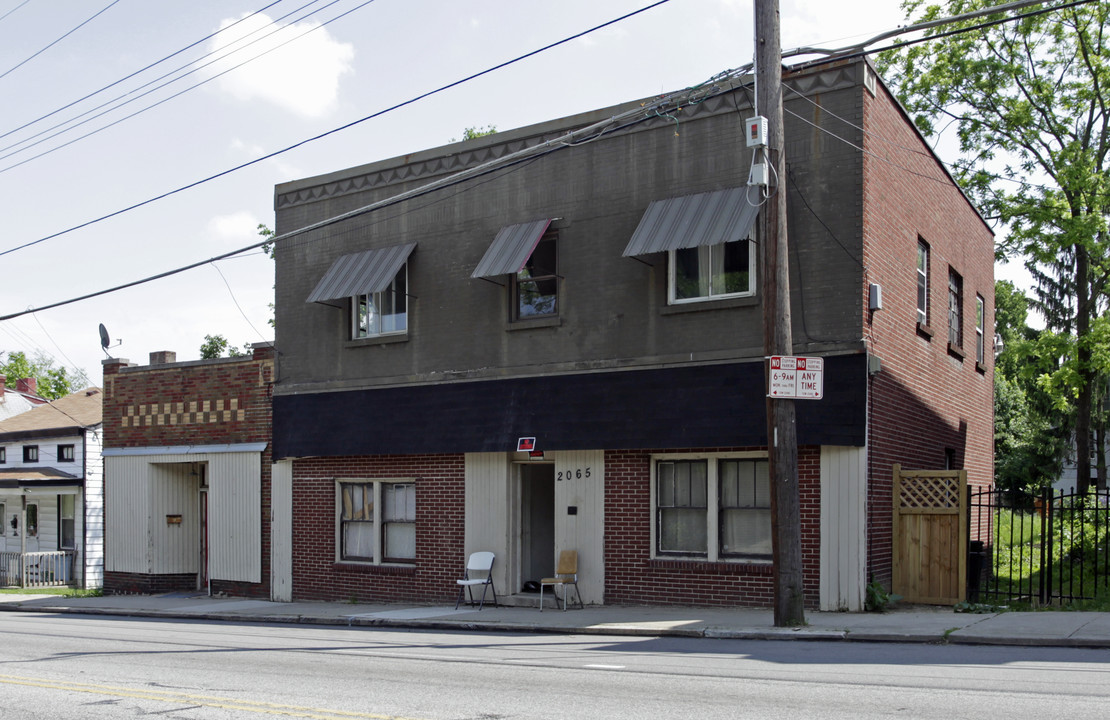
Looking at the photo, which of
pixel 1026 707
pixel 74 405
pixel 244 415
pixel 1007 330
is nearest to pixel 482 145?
pixel 244 415

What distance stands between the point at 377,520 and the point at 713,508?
6631 mm

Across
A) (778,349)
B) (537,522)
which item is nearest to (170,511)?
(537,522)

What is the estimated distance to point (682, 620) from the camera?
14.1 meters

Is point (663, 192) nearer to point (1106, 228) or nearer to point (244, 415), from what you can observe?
point (244, 415)

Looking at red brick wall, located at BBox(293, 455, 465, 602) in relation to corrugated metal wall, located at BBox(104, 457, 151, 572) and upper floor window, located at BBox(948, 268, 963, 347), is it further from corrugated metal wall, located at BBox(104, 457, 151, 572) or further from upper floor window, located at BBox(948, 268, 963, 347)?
upper floor window, located at BBox(948, 268, 963, 347)

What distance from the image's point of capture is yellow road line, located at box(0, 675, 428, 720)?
7.97 metres

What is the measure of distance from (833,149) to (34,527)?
84.4 feet

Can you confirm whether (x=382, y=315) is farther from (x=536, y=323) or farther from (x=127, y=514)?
(x=127, y=514)

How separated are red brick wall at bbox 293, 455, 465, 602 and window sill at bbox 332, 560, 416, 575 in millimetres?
18

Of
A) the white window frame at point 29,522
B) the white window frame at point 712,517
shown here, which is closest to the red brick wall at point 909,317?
the white window frame at point 712,517

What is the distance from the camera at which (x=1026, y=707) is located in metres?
7.51

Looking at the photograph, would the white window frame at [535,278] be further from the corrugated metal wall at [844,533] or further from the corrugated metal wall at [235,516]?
the corrugated metal wall at [235,516]

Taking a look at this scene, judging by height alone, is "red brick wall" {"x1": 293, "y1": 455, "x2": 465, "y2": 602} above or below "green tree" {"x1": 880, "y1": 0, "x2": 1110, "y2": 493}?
below

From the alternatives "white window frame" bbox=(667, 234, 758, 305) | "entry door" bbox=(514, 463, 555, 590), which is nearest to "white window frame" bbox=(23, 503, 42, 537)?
"entry door" bbox=(514, 463, 555, 590)
